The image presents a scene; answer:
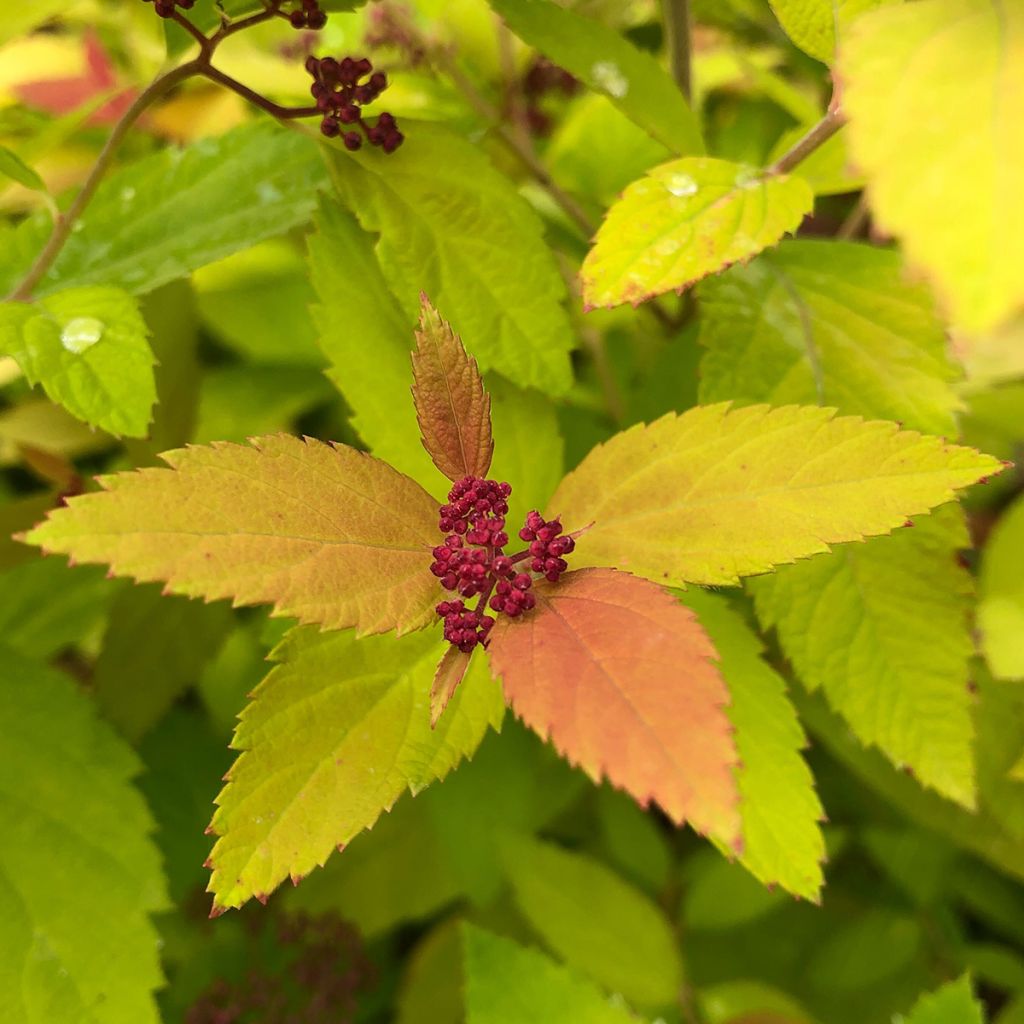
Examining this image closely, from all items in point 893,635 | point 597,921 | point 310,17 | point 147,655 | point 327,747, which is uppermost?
point 310,17

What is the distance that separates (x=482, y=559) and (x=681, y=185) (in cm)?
29

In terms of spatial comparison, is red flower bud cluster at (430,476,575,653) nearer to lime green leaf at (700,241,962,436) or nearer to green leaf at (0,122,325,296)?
lime green leaf at (700,241,962,436)

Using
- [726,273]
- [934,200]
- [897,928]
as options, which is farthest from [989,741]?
[934,200]

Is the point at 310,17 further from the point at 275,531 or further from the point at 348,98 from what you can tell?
the point at 275,531

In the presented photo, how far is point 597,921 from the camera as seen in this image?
38.7 inches

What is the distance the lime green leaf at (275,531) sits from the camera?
0.46 m

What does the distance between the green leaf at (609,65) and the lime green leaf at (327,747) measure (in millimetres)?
Result: 403

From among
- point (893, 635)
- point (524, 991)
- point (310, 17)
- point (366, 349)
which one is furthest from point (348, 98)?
point (524, 991)

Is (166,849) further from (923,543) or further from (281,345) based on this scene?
(923,543)

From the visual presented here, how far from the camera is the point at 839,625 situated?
695 mm

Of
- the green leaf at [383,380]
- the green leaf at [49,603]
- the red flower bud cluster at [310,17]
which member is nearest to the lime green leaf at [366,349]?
the green leaf at [383,380]

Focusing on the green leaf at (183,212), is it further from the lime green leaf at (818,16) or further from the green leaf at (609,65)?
the lime green leaf at (818,16)

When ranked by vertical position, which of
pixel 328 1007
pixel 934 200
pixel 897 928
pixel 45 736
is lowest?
pixel 897 928

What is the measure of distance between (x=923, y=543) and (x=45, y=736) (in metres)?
0.72
